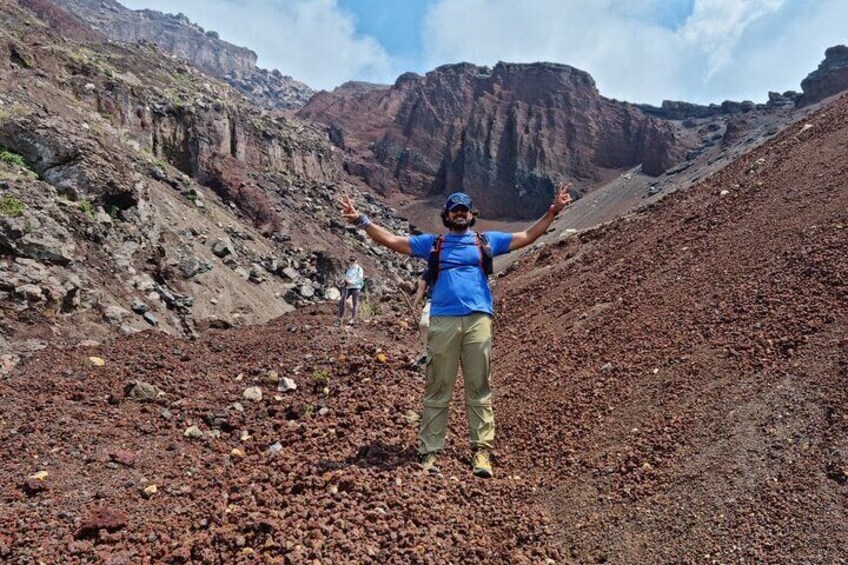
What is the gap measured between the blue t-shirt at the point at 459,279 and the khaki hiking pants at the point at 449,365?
69 millimetres

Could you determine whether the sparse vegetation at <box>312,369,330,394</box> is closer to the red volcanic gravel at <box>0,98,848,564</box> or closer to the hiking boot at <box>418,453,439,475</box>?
the red volcanic gravel at <box>0,98,848,564</box>

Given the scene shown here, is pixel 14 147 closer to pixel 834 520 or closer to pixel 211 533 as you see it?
pixel 211 533

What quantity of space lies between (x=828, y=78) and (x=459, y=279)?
231ft

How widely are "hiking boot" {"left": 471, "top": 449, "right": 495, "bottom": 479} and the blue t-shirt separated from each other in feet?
3.36

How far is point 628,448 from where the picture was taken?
420cm

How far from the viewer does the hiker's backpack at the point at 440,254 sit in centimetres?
434

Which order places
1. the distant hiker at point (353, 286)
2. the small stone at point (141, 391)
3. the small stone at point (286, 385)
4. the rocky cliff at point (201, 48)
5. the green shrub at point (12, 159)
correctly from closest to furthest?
the small stone at point (141, 391), the small stone at point (286, 385), the green shrub at point (12, 159), the distant hiker at point (353, 286), the rocky cliff at point (201, 48)

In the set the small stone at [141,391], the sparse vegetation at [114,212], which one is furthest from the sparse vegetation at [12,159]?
the small stone at [141,391]

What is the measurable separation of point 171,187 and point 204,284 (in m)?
10.3

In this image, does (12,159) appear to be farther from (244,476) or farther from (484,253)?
(484,253)

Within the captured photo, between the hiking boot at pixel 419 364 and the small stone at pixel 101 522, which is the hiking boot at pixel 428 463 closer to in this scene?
the small stone at pixel 101 522

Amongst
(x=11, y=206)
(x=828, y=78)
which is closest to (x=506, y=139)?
(x=828, y=78)

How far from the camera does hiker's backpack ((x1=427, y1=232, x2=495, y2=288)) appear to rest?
434cm

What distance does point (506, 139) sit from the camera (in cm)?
7869
